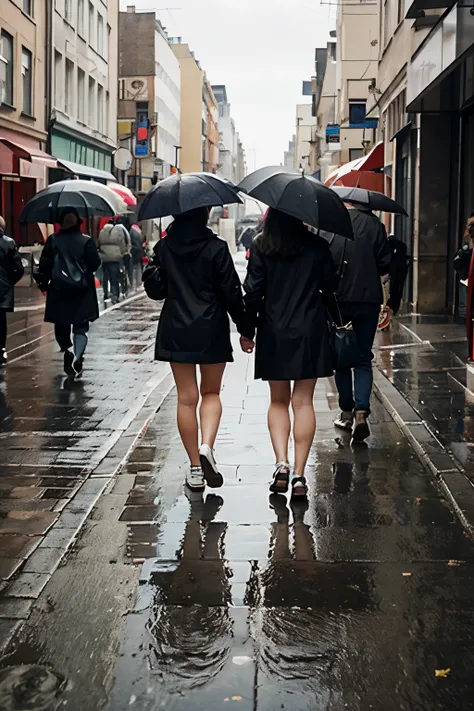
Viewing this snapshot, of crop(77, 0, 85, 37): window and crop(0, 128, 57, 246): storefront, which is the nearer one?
crop(0, 128, 57, 246): storefront

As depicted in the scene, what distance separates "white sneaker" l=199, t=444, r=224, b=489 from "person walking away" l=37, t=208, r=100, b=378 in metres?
5.25

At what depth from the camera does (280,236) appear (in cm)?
651

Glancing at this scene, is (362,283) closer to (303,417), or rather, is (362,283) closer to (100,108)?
(303,417)

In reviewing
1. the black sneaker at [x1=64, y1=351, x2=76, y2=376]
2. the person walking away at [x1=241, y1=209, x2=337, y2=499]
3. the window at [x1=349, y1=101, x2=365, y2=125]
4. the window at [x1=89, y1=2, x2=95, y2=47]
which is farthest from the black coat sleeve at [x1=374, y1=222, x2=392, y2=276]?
the window at [x1=89, y1=2, x2=95, y2=47]

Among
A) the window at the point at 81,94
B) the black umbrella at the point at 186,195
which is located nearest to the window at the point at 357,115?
the window at the point at 81,94

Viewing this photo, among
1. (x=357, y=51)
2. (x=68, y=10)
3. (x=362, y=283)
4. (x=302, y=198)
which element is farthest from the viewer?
(x=357, y=51)

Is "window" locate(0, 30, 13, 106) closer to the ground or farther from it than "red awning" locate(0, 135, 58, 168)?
farther from it

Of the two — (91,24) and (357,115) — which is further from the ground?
(91,24)

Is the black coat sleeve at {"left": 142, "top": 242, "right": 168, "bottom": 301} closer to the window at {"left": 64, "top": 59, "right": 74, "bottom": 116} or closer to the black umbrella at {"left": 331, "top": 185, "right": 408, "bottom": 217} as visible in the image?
the black umbrella at {"left": 331, "top": 185, "right": 408, "bottom": 217}

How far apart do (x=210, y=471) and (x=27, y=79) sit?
89.8 ft

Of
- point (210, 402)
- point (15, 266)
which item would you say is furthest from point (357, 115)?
point (210, 402)

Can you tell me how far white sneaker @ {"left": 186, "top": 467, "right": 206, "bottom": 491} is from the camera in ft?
22.4

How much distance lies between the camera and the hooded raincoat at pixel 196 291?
674 cm

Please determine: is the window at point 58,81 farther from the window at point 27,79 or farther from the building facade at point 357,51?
the building facade at point 357,51
